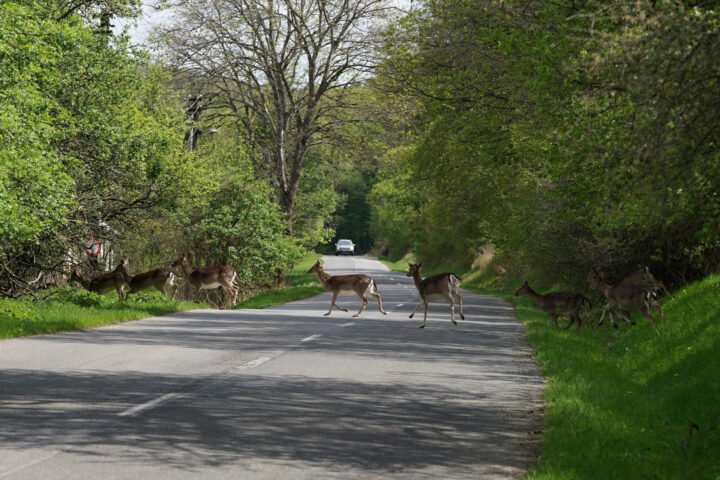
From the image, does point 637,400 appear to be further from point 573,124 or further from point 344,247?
point 344,247

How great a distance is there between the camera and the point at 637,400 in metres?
11.1

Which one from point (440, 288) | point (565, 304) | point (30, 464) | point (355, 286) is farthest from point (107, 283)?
point (30, 464)

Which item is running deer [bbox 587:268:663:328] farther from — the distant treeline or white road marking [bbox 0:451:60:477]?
white road marking [bbox 0:451:60:477]

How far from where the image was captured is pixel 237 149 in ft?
135

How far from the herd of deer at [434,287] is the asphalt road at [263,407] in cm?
428

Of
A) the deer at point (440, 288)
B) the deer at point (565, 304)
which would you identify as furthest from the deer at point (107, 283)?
the deer at point (565, 304)

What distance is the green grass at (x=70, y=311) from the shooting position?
16609 millimetres

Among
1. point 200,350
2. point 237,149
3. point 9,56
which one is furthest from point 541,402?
point 237,149

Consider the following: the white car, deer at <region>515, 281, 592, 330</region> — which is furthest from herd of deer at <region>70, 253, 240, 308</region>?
the white car

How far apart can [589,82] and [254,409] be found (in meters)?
8.00

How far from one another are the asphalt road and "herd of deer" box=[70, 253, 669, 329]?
428cm

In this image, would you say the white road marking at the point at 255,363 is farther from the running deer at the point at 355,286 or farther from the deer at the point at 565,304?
the running deer at the point at 355,286

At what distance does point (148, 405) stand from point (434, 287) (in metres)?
13.4

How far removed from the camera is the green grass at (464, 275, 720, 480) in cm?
751
